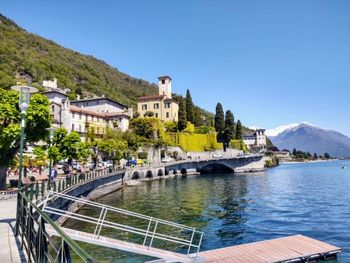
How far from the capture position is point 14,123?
1086 inches

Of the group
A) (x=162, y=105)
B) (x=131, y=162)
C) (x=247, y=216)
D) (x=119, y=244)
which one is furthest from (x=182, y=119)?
(x=119, y=244)

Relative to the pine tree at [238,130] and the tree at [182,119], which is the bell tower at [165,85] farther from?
the pine tree at [238,130]

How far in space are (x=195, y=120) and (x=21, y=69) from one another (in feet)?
236

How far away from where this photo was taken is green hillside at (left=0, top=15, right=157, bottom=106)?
398 ft

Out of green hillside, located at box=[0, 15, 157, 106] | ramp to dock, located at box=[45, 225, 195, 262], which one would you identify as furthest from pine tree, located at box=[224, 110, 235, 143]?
ramp to dock, located at box=[45, 225, 195, 262]

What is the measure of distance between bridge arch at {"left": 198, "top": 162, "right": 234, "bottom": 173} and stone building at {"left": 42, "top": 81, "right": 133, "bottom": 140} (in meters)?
32.6

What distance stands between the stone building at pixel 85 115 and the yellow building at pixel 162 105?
338 inches

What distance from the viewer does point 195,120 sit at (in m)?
117

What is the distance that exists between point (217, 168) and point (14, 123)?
9091 cm

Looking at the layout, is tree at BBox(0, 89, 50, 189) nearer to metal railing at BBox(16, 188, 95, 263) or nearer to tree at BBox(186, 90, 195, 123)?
metal railing at BBox(16, 188, 95, 263)

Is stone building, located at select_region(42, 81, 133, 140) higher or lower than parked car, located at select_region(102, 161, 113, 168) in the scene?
higher

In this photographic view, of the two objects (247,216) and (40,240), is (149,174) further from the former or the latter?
(40,240)

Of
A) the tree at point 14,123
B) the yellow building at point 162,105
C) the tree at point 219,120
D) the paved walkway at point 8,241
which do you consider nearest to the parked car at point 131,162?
the yellow building at point 162,105

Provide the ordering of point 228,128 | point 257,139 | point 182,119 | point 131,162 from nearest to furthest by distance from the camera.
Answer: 1. point 131,162
2. point 182,119
3. point 228,128
4. point 257,139
